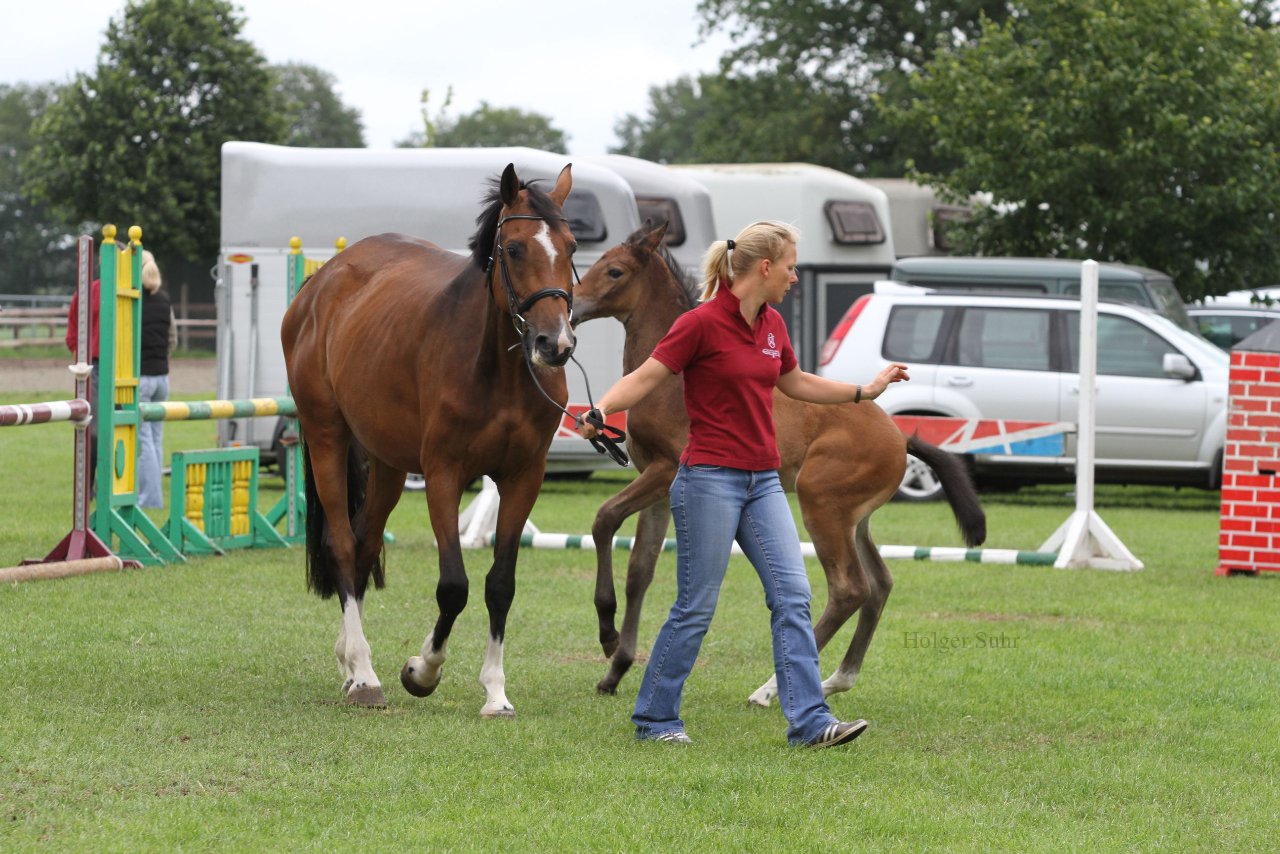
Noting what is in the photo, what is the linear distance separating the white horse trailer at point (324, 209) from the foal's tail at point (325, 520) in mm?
8576

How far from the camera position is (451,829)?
198 inches

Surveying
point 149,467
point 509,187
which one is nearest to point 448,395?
point 509,187

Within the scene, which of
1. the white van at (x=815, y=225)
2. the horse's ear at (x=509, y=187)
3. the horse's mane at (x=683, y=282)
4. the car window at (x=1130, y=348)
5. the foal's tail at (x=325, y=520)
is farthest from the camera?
the white van at (x=815, y=225)

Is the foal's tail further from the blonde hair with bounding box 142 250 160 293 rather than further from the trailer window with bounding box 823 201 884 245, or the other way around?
the trailer window with bounding box 823 201 884 245

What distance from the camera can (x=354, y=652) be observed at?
7227 mm

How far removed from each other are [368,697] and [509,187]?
211 centimetres

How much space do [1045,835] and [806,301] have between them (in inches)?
721

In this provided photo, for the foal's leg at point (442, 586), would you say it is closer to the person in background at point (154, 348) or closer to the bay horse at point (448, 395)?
the bay horse at point (448, 395)

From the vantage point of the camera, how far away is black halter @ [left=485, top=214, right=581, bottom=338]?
21.4 feet

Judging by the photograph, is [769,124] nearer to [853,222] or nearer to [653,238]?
[853,222]

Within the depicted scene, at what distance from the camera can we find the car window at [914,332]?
1777 centimetres

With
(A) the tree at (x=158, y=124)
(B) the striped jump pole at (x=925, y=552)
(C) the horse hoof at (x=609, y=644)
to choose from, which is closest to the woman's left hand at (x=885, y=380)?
(C) the horse hoof at (x=609, y=644)

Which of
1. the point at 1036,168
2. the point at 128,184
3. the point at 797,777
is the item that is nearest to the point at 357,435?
the point at 797,777

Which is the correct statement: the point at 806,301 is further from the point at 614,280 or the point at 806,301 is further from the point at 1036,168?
the point at 614,280
